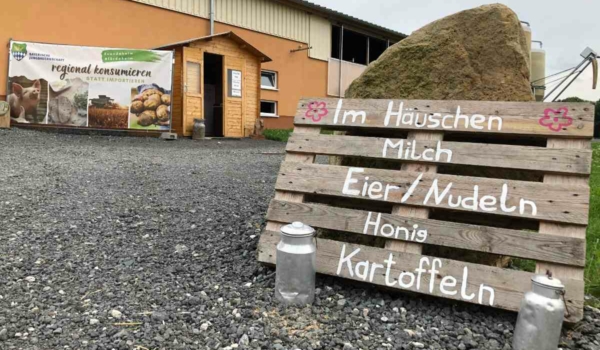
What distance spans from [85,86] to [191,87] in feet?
9.83

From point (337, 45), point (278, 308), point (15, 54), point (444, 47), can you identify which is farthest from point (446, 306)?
point (337, 45)

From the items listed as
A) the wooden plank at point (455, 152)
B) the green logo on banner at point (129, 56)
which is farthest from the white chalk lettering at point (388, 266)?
the green logo on banner at point (129, 56)

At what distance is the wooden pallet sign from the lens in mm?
2598

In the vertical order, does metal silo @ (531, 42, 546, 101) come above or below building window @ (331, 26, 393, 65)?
below

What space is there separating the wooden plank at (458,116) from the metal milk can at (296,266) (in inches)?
41.0

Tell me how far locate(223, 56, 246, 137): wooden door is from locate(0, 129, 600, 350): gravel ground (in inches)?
381

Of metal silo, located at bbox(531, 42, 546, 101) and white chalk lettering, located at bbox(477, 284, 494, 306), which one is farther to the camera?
metal silo, located at bbox(531, 42, 546, 101)

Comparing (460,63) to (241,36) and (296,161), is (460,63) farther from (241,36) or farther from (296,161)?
(241,36)

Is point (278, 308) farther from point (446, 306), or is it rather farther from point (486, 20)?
point (486, 20)

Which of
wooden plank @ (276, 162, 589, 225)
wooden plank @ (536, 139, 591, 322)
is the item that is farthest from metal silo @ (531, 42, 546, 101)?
wooden plank @ (276, 162, 589, 225)

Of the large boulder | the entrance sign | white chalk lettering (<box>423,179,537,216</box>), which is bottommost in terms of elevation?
white chalk lettering (<box>423,179,537,216</box>)

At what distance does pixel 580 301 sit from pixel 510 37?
218 cm

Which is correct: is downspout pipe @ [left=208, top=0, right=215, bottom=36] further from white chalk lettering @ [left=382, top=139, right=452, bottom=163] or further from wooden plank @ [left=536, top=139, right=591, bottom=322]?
wooden plank @ [left=536, top=139, right=591, bottom=322]

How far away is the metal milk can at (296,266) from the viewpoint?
2756 millimetres
